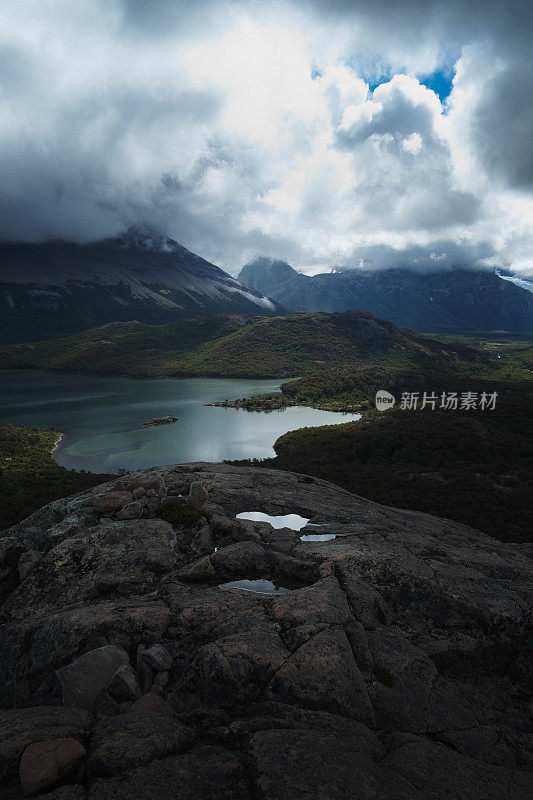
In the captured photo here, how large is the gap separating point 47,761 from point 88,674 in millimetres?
2080

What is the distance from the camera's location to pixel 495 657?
25.2ft

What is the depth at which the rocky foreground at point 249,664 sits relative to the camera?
4469 mm

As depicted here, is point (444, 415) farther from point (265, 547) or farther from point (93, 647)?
point (93, 647)

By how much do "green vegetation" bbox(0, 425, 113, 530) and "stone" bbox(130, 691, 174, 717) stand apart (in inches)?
1159

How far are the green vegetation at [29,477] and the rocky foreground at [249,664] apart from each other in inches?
1013

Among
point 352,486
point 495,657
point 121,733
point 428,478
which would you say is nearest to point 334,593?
point 495,657

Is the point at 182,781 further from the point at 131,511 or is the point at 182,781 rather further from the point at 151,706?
the point at 131,511

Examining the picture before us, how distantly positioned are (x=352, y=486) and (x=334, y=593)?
32102 millimetres

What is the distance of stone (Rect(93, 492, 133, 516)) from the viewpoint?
11805 millimetres

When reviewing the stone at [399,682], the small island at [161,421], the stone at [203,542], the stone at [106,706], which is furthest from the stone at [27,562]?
the small island at [161,421]

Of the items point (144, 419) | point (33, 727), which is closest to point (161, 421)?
point (144, 419)

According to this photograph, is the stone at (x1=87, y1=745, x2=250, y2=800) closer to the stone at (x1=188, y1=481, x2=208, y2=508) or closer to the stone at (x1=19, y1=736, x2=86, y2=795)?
the stone at (x1=19, y1=736, x2=86, y2=795)

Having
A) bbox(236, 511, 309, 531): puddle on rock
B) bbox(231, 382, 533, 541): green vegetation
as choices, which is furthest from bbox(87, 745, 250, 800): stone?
bbox(231, 382, 533, 541): green vegetation

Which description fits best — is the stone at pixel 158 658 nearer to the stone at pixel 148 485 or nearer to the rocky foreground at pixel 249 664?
the rocky foreground at pixel 249 664
